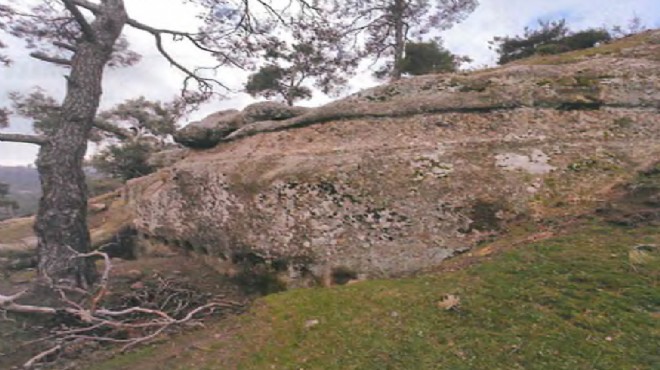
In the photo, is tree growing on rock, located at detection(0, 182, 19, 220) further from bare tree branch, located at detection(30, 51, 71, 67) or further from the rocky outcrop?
bare tree branch, located at detection(30, 51, 71, 67)

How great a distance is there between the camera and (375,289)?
6.87 m

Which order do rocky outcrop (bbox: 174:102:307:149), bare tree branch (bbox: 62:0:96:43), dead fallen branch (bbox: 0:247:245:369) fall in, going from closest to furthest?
dead fallen branch (bbox: 0:247:245:369) < bare tree branch (bbox: 62:0:96:43) < rocky outcrop (bbox: 174:102:307:149)

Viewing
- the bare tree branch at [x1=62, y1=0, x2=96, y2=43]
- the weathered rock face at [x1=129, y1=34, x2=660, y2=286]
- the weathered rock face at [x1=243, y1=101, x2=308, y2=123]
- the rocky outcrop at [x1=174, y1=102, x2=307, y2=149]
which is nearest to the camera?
the weathered rock face at [x1=129, y1=34, x2=660, y2=286]

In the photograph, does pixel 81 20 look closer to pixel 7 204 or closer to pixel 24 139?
pixel 24 139

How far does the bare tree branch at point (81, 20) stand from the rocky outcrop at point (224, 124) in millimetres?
3808

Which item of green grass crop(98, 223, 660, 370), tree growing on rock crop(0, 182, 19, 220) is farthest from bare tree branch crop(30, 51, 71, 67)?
tree growing on rock crop(0, 182, 19, 220)

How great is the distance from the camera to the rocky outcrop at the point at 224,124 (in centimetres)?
1306

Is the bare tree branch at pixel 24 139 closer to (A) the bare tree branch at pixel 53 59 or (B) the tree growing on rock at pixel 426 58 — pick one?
(A) the bare tree branch at pixel 53 59

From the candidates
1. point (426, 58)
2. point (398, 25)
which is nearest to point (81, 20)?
point (426, 58)

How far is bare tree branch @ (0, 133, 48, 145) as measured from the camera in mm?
9336

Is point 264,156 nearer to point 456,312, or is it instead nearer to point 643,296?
point 456,312

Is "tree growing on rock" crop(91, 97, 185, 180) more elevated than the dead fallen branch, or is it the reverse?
"tree growing on rock" crop(91, 97, 185, 180)

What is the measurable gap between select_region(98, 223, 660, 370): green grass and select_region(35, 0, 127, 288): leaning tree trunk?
418cm

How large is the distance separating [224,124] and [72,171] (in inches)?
181
